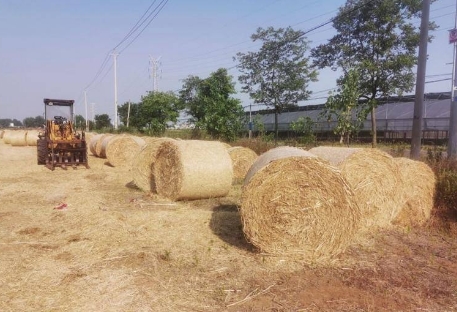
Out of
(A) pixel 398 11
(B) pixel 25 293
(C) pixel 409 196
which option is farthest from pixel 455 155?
(A) pixel 398 11

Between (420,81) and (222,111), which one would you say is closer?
(420,81)

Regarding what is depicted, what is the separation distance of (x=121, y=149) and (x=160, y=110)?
19.6 m

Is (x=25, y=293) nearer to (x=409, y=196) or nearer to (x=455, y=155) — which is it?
(x=409, y=196)

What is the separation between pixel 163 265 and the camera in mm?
4855

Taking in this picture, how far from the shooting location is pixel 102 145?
1788 centimetres

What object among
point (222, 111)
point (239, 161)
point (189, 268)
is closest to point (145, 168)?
point (239, 161)

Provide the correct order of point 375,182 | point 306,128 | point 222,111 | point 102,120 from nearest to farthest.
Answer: point 375,182, point 306,128, point 222,111, point 102,120

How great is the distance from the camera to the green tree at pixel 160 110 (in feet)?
114

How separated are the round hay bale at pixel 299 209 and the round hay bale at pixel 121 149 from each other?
11.5 m

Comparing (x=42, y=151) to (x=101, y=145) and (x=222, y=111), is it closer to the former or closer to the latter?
(x=101, y=145)

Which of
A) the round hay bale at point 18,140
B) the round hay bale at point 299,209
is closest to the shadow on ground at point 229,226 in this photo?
the round hay bale at point 299,209

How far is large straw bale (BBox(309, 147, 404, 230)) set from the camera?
689 centimetres

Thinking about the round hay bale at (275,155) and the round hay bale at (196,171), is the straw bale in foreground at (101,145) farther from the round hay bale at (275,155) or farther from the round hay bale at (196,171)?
the round hay bale at (275,155)

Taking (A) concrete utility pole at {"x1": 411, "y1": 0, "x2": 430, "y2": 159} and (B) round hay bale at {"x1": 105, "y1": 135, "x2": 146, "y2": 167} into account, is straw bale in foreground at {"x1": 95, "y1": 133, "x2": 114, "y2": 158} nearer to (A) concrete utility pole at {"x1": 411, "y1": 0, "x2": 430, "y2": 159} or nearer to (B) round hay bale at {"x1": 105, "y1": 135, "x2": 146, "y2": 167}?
(B) round hay bale at {"x1": 105, "y1": 135, "x2": 146, "y2": 167}
